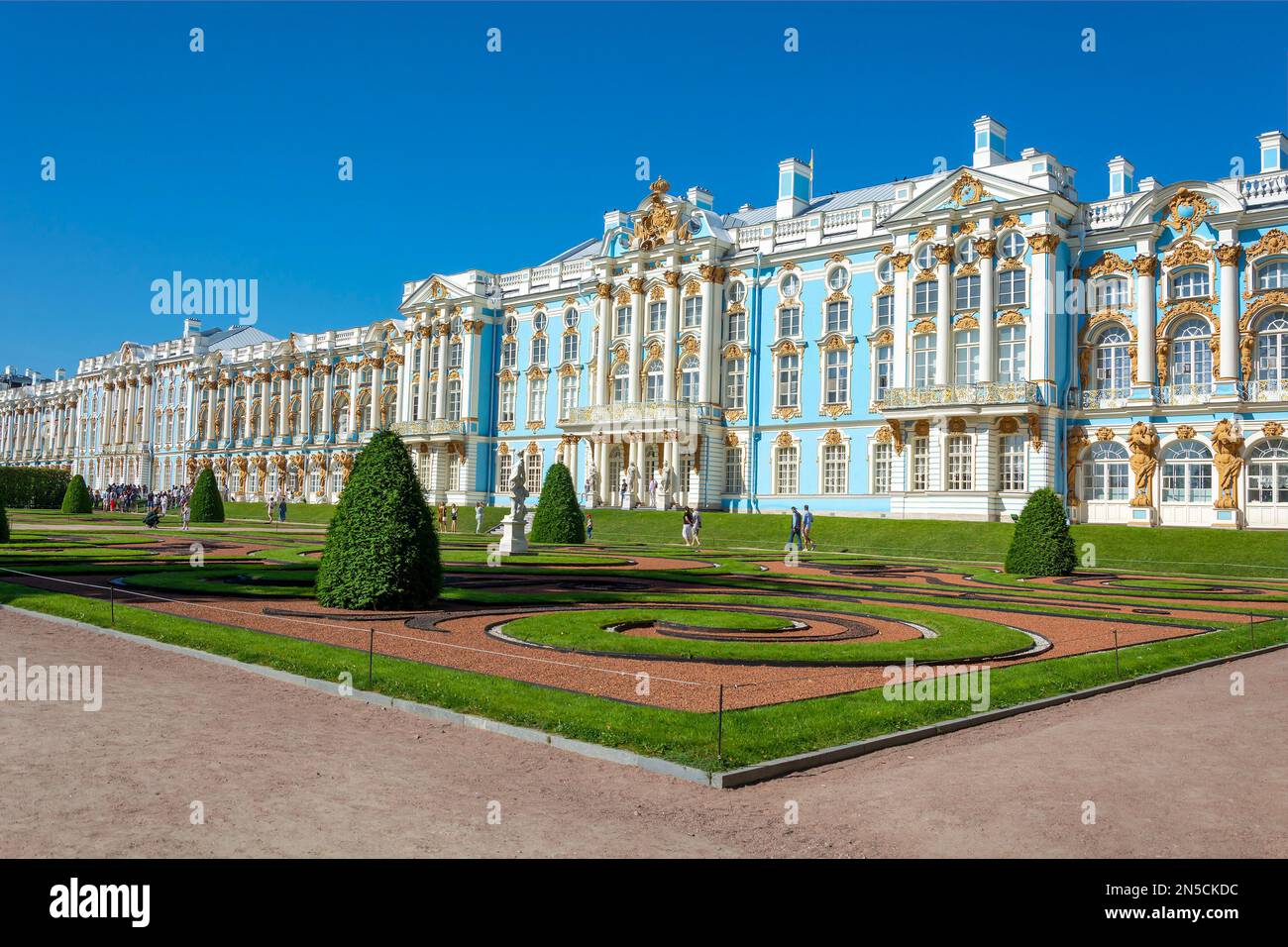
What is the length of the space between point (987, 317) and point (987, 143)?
9.06 metres

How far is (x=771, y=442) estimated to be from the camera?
182 ft

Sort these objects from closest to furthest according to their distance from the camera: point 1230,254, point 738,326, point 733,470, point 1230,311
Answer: point 1230,254 < point 1230,311 < point 733,470 < point 738,326

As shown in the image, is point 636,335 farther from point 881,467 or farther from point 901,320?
point 881,467

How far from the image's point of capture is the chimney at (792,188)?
59219 mm

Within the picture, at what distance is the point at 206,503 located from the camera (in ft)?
179

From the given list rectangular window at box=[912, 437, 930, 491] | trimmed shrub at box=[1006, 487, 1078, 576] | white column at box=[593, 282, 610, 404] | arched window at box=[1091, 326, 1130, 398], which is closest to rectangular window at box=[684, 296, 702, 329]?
white column at box=[593, 282, 610, 404]

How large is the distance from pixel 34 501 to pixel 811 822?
82731 millimetres

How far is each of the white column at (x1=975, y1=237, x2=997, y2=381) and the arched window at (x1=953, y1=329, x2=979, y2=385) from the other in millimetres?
790

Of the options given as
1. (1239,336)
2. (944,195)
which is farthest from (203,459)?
(1239,336)

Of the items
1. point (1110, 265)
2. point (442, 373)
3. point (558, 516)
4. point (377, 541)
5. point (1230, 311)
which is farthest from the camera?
point (442, 373)

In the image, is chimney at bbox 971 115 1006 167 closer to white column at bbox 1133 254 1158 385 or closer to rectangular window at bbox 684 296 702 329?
white column at bbox 1133 254 1158 385

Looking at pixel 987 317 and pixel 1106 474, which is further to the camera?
pixel 987 317

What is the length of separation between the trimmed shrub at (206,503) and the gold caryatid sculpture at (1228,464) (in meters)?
47.3

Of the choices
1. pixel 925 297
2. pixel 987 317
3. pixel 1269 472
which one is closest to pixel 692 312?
pixel 925 297
